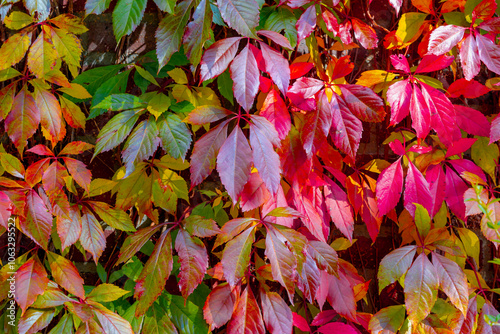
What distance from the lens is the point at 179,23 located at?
85 centimetres

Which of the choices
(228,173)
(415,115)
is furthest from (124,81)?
(415,115)

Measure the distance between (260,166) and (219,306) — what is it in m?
0.40

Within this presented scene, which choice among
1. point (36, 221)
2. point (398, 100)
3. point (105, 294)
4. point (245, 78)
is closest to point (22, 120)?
point (36, 221)

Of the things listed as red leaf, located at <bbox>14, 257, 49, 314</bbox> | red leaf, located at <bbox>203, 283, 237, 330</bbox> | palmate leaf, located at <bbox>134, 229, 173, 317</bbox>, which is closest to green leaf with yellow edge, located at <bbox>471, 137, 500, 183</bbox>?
red leaf, located at <bbox>203, 283, 237, 330</bbox>

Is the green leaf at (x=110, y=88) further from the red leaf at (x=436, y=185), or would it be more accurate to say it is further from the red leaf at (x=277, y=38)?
the red leaf at (x=436, y=185)

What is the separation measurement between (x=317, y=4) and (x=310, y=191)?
0.50 m

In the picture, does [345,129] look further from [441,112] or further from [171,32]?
[171,32]

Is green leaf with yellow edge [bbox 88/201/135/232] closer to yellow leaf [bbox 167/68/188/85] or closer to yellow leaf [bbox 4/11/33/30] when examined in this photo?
yellow leaf [bbox 167/68/188/85]

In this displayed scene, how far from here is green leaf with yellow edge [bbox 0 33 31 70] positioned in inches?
37.3

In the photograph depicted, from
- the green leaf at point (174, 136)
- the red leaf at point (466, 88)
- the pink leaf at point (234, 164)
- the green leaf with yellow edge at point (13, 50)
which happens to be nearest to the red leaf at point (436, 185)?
the red leaf at point (466, 88)

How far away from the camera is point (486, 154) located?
3.58ft

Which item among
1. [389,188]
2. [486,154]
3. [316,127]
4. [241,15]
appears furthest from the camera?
Answer: [486,154]

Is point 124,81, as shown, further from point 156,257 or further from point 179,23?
point 156,257

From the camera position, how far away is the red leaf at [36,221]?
3.11 ft
